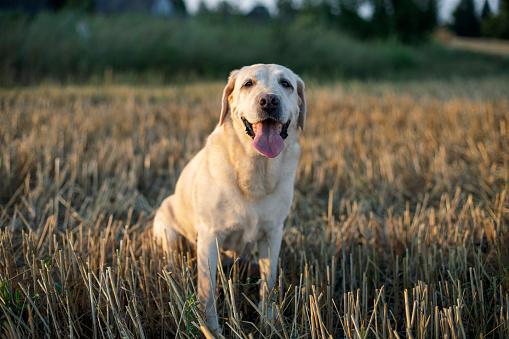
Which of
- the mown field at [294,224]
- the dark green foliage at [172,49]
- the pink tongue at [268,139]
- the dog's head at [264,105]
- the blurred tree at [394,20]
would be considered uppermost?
the blurred tree at [394,20]

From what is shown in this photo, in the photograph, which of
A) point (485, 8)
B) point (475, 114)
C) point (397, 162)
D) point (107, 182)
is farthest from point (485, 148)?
point (485, 8)

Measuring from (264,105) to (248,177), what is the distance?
45 cm

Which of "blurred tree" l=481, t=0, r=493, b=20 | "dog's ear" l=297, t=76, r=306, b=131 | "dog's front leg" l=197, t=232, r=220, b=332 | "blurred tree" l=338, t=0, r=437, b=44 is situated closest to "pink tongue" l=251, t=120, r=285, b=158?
"dog's ear" l=297, t=76, r=306, b=131

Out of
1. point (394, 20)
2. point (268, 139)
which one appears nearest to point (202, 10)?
point (394, 20)

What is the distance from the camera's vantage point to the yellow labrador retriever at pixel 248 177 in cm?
229

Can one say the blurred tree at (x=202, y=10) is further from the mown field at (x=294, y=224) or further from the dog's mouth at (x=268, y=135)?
the dog's mouth at (x=268, y=135)

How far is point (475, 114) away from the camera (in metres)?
6.43

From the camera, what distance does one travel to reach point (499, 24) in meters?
39.7

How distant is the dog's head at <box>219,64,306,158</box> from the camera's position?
7.37 ft

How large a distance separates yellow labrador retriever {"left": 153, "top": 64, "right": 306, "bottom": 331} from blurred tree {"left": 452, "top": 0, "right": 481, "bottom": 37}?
53.8 meters

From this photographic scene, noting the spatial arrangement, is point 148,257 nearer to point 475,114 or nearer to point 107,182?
point 107,182

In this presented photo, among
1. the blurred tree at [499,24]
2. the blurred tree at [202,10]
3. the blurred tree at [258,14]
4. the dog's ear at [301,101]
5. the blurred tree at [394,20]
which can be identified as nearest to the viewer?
the dog's ear at [301,101]

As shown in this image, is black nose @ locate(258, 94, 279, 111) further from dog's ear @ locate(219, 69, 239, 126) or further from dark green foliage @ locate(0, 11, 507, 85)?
dark green foliage @ locate(0, 11, 507, 85)

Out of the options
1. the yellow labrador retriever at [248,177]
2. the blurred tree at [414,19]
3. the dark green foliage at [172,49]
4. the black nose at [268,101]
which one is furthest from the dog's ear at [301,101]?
the blurred tree at [414,19]
